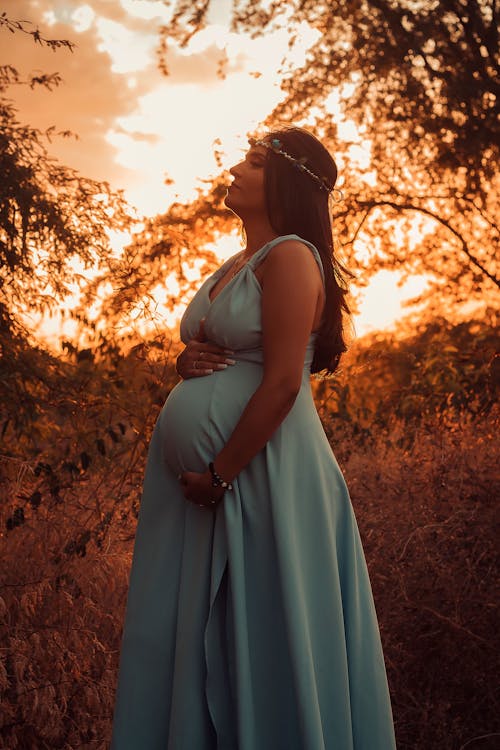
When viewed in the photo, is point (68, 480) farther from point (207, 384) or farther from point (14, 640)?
point (207, 384)

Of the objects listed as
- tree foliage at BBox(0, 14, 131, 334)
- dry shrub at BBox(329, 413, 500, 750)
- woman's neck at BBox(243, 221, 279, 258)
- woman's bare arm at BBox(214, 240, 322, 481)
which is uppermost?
tree foliage at BBox(0, 14, 131, 334)

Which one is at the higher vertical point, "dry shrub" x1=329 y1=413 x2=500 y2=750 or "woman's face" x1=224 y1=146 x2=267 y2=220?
"woman's face" x1=224 y1=146 x2=267 y2=220

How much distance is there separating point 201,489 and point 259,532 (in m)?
0.21

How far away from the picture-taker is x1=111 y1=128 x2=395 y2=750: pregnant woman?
231cm

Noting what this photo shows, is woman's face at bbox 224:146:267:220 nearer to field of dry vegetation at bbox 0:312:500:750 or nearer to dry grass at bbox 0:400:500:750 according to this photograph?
field of dry vegetation at bbox 0:312:500:750

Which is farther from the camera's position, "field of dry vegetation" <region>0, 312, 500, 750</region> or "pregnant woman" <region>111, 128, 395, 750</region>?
"field of dry vegetation" <region>0, 312, 500, 750</region>

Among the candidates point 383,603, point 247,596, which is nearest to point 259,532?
point 247,596

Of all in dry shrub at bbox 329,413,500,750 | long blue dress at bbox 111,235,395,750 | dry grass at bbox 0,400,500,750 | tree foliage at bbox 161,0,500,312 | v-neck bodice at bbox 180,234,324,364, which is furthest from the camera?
tree foliage at bbox 161,0,500,312

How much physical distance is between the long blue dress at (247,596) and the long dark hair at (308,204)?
105 millimetres

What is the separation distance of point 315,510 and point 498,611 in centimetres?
229

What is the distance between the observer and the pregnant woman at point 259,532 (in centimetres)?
231

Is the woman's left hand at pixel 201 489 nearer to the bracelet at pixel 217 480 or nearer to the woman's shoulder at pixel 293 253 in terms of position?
the bracelet at pixel 217 480

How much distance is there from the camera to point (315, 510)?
97.3 inches

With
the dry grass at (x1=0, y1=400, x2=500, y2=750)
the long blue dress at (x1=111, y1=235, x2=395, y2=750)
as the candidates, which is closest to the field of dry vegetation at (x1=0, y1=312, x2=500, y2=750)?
the dry grass at (x1=0, y1=400, x2=500, y2=750)
